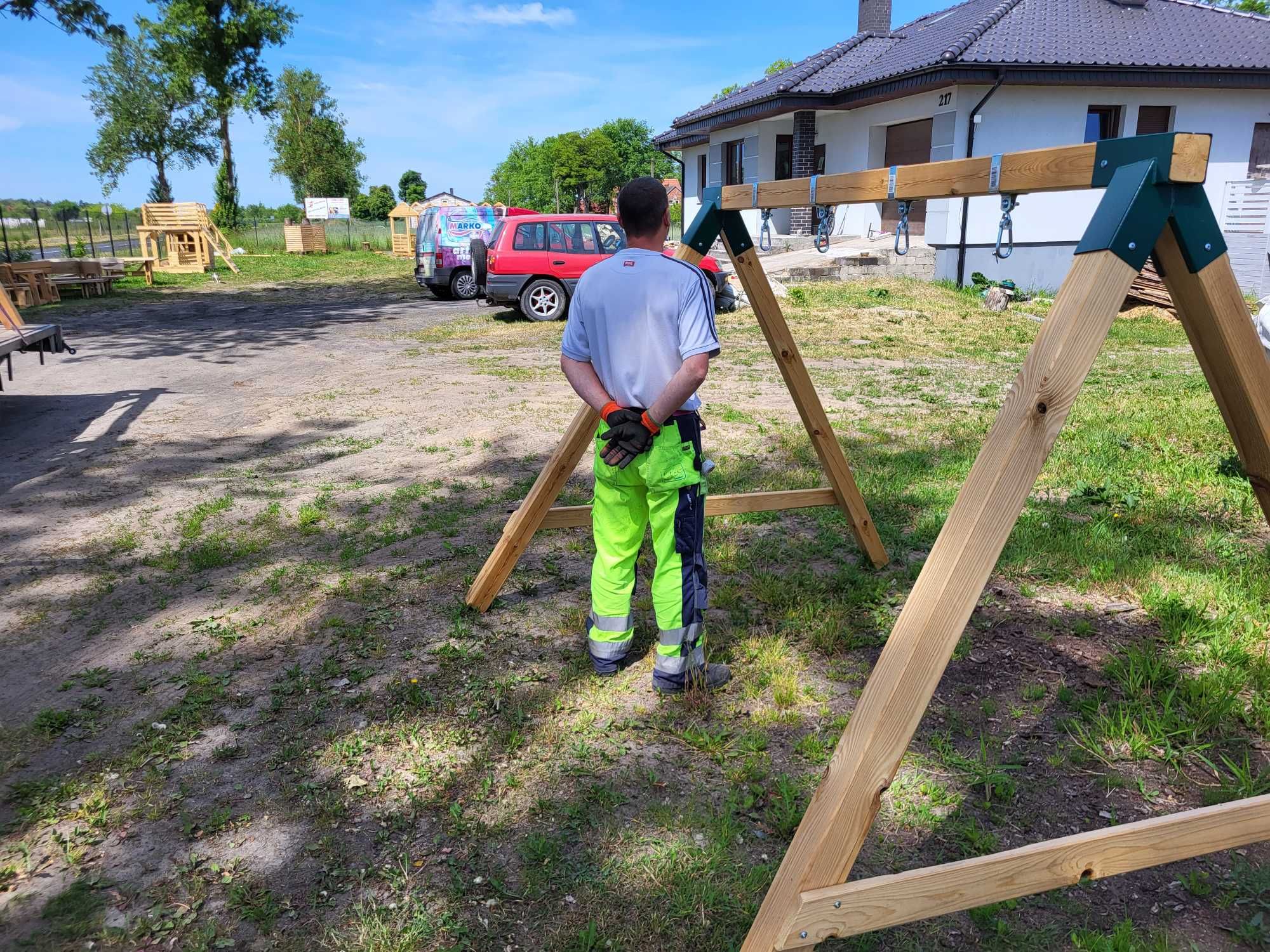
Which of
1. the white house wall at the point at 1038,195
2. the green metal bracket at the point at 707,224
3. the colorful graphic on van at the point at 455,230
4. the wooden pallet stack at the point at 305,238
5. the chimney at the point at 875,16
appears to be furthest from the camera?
the wooden pallet stack at the point at 305,238

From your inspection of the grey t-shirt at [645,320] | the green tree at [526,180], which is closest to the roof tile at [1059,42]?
the grey t-shirt at [645,320]

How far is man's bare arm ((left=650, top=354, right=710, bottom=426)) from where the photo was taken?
9.35 ft

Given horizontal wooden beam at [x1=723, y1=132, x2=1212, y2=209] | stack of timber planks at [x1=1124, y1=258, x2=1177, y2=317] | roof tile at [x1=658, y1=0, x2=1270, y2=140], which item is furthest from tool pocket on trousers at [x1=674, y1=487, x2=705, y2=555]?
roof tile at [x1=658, y1=0, x2=1270, y2=140]

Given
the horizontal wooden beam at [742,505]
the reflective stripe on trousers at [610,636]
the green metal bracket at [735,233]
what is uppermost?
the green metal bracket at [735,233]

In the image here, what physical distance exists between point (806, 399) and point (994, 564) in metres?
2.25

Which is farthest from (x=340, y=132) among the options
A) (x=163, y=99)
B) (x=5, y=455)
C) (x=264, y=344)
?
(x=5, y=455)

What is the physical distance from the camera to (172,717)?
3129mm

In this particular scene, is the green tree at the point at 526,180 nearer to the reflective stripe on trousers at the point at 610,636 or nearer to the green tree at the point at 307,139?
the green tree at the point at 307,139

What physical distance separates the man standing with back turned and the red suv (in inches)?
448

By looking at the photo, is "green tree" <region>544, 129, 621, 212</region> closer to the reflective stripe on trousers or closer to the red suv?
the red suv

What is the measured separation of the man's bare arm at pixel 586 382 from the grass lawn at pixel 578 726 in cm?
110

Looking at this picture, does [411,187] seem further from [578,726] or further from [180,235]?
[578,726]

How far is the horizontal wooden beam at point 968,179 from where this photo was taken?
1.76 m

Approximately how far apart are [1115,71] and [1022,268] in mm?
4387
